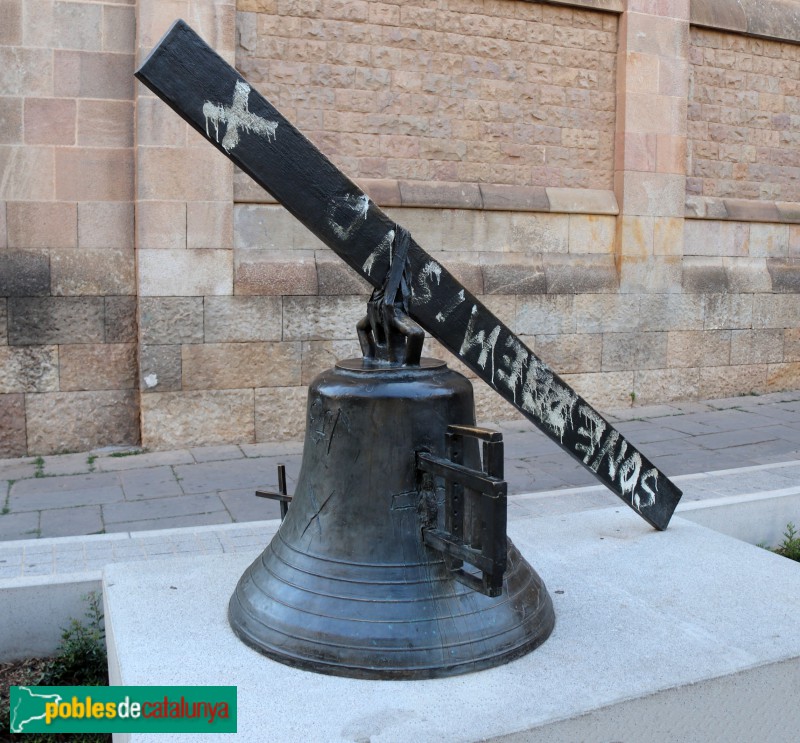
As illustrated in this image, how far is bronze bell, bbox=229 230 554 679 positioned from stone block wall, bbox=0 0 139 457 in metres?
4.54

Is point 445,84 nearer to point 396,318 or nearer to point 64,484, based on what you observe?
point 64,484

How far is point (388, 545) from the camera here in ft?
8.01

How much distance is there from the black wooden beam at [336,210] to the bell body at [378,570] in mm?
171

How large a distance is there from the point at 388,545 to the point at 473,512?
0.33 meters

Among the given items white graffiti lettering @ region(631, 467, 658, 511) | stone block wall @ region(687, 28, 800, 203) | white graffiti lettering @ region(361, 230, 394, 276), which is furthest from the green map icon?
stone block wall @ region(687, 28, 800, 203)

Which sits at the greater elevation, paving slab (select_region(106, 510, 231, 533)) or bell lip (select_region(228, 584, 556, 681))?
bell lip (select_region(228, 584, 556, 681))

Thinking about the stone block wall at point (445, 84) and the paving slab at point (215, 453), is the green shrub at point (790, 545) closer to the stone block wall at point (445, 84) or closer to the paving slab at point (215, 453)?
the paving slab at point (215, 453)

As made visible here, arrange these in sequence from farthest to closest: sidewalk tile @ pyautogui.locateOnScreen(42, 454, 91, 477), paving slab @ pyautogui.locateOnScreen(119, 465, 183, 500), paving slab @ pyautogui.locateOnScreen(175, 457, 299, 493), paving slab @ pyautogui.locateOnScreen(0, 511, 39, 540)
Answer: sidewalk tile @ pyautogui.locateOnScreen(42, 454, 91, 477) < paving slab @ pyautogui.locateOnScreen(175, 457, 299, 493) < paving slab @ pyautogui.locateOnScreen(119, 465, 183, 500) < paving slab @ pyautogui.locateOnScreen(0, 511, 39, 540)

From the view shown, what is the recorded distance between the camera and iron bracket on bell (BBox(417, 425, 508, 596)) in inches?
83.7

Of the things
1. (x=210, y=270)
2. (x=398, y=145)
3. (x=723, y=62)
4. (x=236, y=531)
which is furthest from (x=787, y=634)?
(x=723, y=62)

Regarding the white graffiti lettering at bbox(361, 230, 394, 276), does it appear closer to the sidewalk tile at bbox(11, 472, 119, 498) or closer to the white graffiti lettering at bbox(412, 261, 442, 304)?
the white graffiti lettering at bbox(412, 261, 442, 304)

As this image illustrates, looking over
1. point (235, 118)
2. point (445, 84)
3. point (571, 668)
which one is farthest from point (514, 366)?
point (445, 84)

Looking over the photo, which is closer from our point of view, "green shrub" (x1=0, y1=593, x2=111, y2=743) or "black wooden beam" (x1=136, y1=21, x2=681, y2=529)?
"black wooden beam" (x1=136, y1=21, x2=681, y2=529)

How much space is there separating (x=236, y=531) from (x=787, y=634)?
2409 mm
